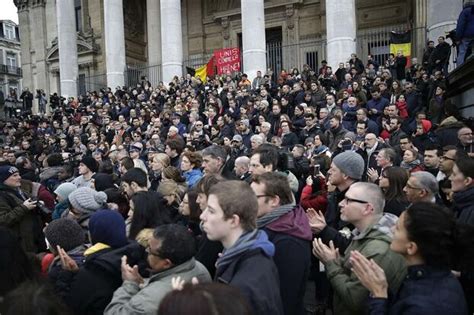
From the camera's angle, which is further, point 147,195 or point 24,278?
point 147,195

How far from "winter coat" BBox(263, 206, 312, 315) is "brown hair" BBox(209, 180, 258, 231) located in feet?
1.32

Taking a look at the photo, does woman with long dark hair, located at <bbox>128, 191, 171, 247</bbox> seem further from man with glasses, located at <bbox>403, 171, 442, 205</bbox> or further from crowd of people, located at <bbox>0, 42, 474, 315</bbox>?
man with glasses, located at <bbox>403, 171, 442, 205</bbox>

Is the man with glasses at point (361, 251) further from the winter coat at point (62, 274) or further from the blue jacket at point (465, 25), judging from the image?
the blue jacket at point (465, 25)

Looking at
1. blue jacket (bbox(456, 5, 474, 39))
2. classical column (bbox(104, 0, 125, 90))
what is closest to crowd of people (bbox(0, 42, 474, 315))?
blue jacket (bbox(456, 5, 474, 39))

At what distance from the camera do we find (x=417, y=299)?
2102mm

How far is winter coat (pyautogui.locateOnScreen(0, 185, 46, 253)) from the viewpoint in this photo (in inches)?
181

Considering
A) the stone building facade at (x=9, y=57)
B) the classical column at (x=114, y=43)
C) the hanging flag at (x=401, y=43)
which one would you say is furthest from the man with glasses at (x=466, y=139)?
the stone building facade at (x=9, y=57)

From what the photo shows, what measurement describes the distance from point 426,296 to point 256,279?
30.8 inches

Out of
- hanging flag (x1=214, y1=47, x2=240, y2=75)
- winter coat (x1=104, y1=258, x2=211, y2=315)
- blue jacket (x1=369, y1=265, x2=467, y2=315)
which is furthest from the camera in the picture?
hanging flag (x1=214, y1=47, x2=240, y2=75)

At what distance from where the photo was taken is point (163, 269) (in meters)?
2.51

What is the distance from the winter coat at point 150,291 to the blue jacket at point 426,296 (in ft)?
3.14

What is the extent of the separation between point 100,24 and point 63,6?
11.3 feet

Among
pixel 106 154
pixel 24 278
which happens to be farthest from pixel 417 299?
pixel 106 154

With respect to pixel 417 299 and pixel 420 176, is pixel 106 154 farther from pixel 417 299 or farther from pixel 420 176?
pixel 417 299
